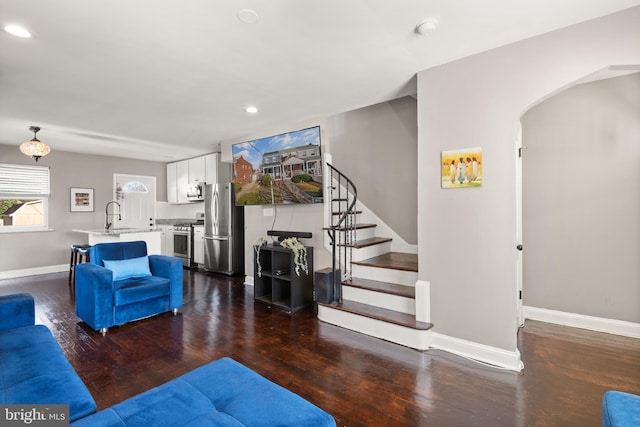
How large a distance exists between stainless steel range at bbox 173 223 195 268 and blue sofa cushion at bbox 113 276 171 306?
305 cm

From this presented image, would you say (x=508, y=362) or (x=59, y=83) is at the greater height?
(x=59, y=83)

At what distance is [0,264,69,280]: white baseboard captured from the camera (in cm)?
568

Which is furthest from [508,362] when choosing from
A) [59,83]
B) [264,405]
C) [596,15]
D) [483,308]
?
[59,83]

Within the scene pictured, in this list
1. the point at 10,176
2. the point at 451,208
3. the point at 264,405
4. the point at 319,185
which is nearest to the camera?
the point at 264,405

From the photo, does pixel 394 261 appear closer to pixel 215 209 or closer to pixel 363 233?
pixel 363 233

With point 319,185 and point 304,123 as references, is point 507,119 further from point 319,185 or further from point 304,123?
point 304,123

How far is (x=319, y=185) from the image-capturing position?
4.06 metres

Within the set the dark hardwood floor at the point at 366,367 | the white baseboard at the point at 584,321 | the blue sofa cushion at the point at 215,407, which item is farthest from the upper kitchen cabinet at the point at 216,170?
the white baseboard at the point at 584,321

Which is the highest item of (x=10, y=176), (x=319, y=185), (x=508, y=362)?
(x=10, y=176)

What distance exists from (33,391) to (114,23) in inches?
88.0

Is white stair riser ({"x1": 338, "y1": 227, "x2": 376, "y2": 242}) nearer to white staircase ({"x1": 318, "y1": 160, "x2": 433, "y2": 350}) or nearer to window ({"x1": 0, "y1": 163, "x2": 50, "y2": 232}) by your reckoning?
white staircase ({"x1": 318, "y1": 160, "x2": 433, "y2": 350})

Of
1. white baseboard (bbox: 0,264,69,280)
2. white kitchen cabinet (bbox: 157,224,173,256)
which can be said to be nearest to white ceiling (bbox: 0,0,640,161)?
white baseboard (bbox: 0,264,69,280)

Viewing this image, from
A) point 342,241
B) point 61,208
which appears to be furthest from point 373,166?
point 61,208

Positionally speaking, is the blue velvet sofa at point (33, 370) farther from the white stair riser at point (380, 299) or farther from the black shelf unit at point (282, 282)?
the white stair riser at point (380, 299)
